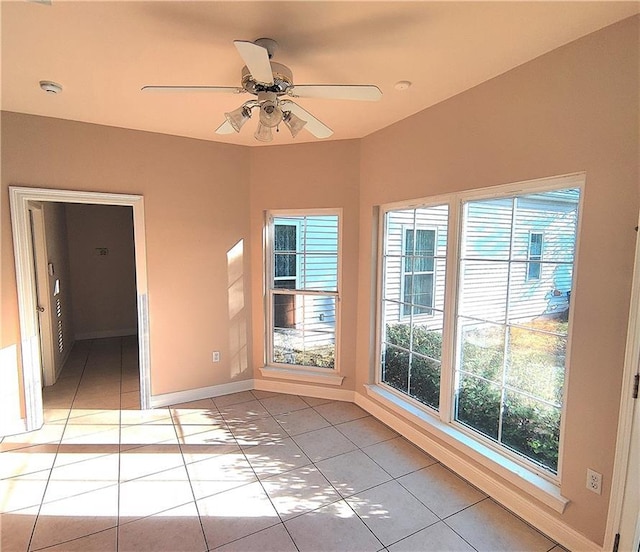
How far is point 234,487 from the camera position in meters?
2.38

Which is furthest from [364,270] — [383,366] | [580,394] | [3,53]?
[3,53]

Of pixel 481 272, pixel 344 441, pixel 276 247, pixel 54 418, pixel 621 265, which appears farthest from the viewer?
pixel 276 247

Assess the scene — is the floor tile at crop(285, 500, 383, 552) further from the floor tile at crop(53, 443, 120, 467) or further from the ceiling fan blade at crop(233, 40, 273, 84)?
the ceiling fan blade at crop(233, 40, 273, 84)

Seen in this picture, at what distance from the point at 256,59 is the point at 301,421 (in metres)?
2.93

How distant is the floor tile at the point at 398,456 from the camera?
260 cm

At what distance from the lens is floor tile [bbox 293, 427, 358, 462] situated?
9.13 feet

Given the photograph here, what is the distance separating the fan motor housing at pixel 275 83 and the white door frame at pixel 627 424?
184 centimetres

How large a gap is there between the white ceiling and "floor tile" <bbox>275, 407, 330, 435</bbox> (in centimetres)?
275

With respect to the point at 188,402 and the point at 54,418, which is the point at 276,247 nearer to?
the point at 188,402

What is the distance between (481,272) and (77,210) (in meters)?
6.40

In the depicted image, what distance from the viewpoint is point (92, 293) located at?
242 inches

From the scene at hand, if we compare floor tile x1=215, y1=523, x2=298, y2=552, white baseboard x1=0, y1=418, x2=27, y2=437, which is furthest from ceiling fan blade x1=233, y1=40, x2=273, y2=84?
white baseboard x1=0, y1=418, x2=27, y2=437

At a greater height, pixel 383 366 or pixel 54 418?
pixel 383 366

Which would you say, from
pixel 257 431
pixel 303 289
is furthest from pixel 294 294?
pixel 257 431
